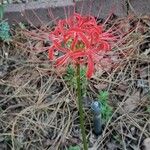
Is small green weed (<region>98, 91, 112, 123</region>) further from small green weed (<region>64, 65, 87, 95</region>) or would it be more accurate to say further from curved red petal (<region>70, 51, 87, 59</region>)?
curved red petal (<region>70, 51, 87, 59</region>)

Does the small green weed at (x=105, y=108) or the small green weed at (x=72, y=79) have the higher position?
the small green weed at (x=72, y=79)

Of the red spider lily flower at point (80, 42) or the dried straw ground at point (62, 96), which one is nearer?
the red spider lily flower at point (80, 42)

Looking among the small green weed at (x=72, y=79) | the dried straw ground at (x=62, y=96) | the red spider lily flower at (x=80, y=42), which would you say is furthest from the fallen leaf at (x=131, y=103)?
the red spider lily flower at (x=80, y=42)

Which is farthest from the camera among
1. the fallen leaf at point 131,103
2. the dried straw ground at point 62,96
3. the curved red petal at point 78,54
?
the fallen leaf at point 131,103

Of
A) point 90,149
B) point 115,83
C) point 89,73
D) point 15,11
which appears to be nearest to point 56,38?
point 89,73

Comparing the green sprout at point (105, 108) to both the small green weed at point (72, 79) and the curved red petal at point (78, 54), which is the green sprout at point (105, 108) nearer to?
the small green weed at point (72, 79)

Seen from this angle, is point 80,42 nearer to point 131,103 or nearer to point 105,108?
point 105,108
